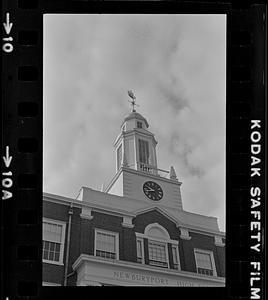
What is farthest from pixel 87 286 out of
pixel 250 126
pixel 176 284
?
pixel 250 126

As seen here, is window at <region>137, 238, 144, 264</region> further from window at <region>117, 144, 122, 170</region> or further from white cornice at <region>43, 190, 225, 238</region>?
window at <region>117, 144, 122, 170</region>

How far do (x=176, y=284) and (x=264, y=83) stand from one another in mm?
979

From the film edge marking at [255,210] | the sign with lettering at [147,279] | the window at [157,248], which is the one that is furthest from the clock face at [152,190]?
the film edge marking at [255,210]

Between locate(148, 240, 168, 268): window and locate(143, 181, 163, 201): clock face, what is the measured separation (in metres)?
0.23

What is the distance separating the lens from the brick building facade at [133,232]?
339 centimetres

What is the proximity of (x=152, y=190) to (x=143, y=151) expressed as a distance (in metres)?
0.25

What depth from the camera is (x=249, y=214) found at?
9.82 ft

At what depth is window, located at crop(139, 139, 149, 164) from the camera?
3.38 meters

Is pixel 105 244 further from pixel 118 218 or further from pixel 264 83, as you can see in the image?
pixel 264 83

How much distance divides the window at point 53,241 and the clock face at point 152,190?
0.40 meters

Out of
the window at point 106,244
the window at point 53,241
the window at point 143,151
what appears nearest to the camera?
the window at point 53,241

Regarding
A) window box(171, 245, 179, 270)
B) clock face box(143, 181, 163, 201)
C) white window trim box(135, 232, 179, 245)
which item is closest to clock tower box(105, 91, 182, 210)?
clock face box(143, 181, 163, 201)
